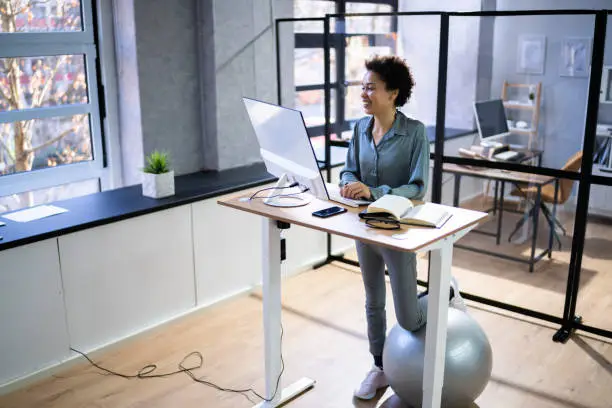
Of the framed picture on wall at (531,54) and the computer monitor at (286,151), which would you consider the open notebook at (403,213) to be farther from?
the framed picture on wall at (531,54)

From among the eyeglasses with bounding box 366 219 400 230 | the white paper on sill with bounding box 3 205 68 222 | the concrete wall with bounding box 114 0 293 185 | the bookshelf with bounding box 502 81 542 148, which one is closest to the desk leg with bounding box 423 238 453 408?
the eyeglasses with bounding box 366 219 400 230

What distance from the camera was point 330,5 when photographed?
500 centimetres

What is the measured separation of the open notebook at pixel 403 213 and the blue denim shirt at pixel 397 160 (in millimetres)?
154

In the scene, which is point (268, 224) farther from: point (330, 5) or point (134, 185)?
point (330, 5)

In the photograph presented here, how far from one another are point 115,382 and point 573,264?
94.9 inches

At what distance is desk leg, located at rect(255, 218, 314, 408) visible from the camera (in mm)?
2615

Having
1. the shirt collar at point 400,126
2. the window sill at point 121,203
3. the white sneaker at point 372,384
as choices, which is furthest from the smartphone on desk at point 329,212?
the window sill at point 121,203

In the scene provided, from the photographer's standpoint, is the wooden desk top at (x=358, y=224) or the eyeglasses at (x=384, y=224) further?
the eyeglasses at (x=384, y=224)

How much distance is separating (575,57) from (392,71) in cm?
141

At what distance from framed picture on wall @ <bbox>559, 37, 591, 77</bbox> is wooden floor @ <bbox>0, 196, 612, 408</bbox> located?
78 cm

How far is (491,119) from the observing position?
3855mm

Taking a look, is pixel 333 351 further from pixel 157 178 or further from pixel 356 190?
pixel 157 178

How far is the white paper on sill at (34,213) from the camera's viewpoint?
10.4 ft

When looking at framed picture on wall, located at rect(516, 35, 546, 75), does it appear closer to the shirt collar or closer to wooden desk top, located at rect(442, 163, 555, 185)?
wooden desk top, located at rect(442, 163, 555, 185)
